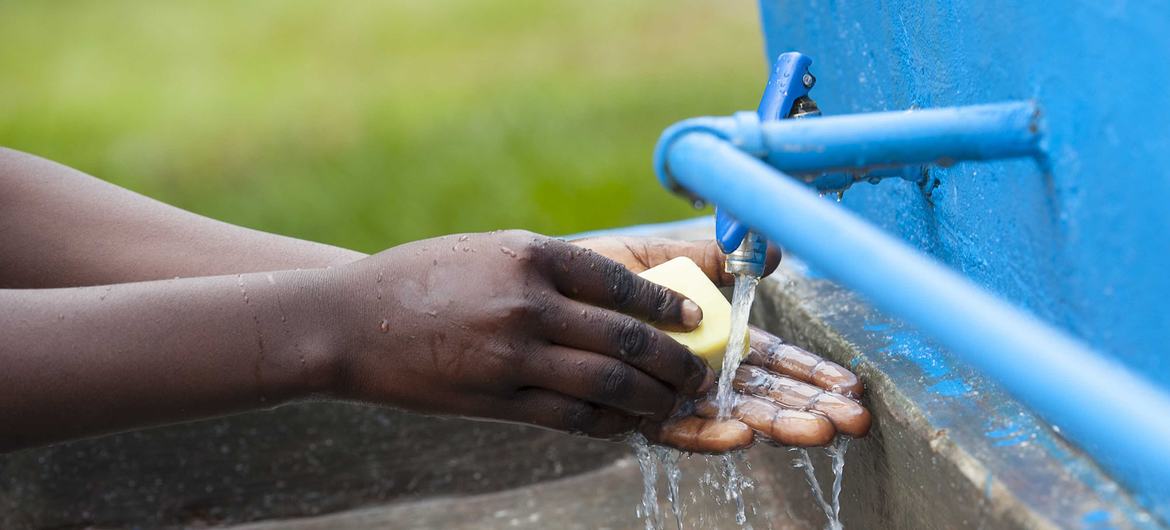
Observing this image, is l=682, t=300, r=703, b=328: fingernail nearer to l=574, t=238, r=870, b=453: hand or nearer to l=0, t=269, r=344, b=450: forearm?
l=574, t=238, r=870, b=453: hand

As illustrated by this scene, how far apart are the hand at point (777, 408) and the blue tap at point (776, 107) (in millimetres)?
165

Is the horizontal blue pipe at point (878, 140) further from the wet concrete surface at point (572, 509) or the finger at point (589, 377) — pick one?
the wet concrete surface at point (572, 509)

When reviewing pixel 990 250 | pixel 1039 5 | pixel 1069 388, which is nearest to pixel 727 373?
pixel 990 250

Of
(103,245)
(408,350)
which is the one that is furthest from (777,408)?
(103,245)

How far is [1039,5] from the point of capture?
1.30m

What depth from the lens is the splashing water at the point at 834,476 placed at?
168cm

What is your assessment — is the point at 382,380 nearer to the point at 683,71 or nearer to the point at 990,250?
the point at 990,250

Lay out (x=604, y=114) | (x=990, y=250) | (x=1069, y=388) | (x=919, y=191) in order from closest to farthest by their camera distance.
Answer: (x=1069, y=388) < (x=990, y=250) < (x=919, y=191) < (x=604, y=114)

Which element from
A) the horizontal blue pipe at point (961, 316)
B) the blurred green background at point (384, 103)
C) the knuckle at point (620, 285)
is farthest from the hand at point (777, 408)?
the blurred green background at point (384, 103)

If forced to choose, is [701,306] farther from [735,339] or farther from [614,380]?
[614,380]

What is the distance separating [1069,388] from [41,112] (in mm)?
5816

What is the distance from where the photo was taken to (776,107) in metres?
1.59

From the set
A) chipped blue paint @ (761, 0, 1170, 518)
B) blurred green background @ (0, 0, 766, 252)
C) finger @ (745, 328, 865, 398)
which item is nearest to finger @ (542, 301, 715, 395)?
finger @ (745, 328, 865, 398)

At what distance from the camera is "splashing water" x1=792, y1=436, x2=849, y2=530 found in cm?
168
